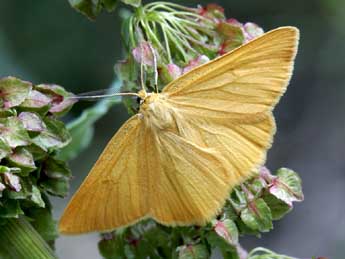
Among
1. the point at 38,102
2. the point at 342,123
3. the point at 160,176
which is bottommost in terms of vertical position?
the point at 342,123

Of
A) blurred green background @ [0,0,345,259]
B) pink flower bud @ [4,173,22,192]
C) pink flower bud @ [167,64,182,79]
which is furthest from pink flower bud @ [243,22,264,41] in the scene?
blurred green background @ [0,0,345,259]

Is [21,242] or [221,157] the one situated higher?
[221,157]

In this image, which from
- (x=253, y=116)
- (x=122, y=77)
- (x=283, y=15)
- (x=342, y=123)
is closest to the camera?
(x=253, y=116)

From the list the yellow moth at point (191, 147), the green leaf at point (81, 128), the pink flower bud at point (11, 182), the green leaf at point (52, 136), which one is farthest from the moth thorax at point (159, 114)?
the green leaf at point (81, 128)

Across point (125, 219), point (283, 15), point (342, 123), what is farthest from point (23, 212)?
point (342, 123)

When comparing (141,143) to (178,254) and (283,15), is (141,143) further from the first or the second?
(283,15)

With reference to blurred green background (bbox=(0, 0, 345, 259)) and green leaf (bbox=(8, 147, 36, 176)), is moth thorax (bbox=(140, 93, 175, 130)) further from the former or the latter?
blurred green background (bbox=(0, 0, 345, 259))

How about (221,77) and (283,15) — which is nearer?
(221,77)
